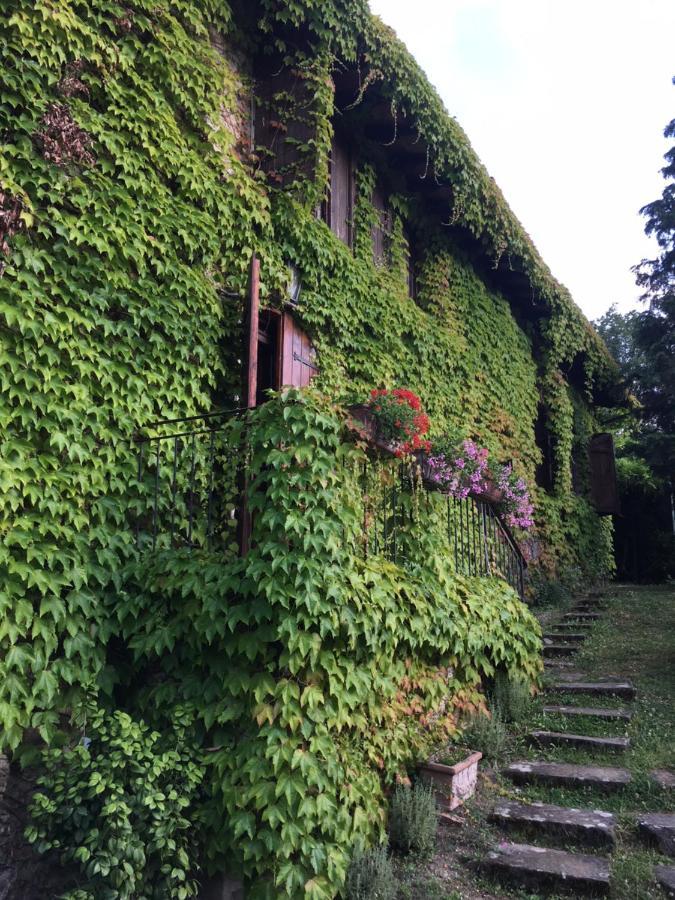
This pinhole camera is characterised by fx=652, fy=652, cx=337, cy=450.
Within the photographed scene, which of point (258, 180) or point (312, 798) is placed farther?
point (258, 180)

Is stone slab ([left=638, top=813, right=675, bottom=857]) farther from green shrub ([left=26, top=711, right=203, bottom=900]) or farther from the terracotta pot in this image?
the terracotta pot

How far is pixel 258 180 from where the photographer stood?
603cm

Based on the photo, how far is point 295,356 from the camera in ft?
19.9

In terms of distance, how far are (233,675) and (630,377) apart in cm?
1262

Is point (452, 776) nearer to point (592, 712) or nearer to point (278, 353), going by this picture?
point (592, 712)

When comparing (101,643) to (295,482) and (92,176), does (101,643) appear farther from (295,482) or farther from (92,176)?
(92,176)

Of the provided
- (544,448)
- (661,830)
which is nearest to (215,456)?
(661,830)

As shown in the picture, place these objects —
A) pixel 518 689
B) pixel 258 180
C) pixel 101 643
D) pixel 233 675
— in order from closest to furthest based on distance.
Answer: pixel 233 675 → pixel 101 643 → pixel 518 689 → pixel 258 180

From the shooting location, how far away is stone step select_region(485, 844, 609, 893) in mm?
3355

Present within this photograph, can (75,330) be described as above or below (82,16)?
below

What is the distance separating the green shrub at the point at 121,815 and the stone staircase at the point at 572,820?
1.72 meters

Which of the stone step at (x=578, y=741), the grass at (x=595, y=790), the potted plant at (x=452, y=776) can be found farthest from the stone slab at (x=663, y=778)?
the potted plant at (x=452, y=776)

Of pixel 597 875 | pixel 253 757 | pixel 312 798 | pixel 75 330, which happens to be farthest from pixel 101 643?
pixel 597 875

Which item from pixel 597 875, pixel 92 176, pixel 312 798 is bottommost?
pixel 597 875
